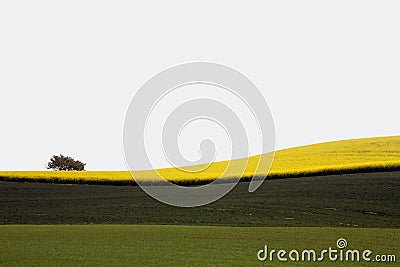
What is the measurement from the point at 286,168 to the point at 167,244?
67.9 feet

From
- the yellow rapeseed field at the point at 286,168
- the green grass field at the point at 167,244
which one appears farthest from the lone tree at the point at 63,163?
the green grass field at the point at 167,244

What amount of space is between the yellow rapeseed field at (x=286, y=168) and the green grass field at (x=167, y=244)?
12924 millimetres

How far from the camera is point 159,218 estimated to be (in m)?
24.3

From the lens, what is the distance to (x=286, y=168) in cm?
3538

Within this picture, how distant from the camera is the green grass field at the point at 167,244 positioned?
12625 millimetres

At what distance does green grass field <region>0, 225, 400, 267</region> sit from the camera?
1262 cm

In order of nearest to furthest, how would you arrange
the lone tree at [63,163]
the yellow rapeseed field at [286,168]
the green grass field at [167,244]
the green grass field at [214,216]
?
1. the green grass field at [167,244]
2. the green grass field at [214,216]
3. the yellow rapeseed field at [286,168]
4. the lone tree at [63,163]

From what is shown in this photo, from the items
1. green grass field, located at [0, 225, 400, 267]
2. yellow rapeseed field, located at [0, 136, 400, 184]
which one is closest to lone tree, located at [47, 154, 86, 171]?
yellow rapeseed field, located at [0, 136, 400, 184]

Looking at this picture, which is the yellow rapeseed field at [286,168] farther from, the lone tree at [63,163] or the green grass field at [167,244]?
the lone tree at [63,163]

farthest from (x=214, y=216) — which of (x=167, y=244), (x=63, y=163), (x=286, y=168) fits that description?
(x=63, y=163)

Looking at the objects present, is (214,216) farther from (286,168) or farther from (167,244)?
(286,168)

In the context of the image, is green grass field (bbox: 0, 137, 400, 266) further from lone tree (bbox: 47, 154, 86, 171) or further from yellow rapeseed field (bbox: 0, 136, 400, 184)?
lone tree (bbox: 47, 154, 86, 171)

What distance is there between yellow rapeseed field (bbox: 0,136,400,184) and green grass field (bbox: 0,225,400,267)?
1292cm

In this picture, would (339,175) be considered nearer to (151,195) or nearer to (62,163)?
(151,195)
